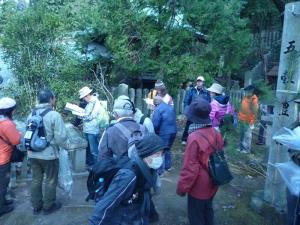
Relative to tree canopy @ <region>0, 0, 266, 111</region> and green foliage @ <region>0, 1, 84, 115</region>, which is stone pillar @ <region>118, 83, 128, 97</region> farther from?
green foliage @ <region>0, 1, 84, 115</region>

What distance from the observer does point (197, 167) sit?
375 centimetres

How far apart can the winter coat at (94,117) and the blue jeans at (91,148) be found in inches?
4.9

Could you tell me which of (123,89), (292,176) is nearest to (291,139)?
(292,176)

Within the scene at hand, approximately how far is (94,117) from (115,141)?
7.45 feet

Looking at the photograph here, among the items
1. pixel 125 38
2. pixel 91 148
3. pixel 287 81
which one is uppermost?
pixel 125 38

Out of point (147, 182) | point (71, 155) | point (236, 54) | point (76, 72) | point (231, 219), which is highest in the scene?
point (236, 54)

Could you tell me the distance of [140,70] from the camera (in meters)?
10.2

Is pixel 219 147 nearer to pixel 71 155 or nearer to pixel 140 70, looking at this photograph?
pixel 71 155

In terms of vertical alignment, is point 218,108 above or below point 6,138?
above

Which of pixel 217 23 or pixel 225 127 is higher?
pixel 217 23

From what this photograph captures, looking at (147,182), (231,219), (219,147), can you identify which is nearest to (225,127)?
(219,147)

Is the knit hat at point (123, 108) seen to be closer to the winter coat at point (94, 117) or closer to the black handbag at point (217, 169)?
the black handbag at point (217, 169)

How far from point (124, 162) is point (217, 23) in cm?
763

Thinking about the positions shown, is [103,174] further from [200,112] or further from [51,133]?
[51,133]
